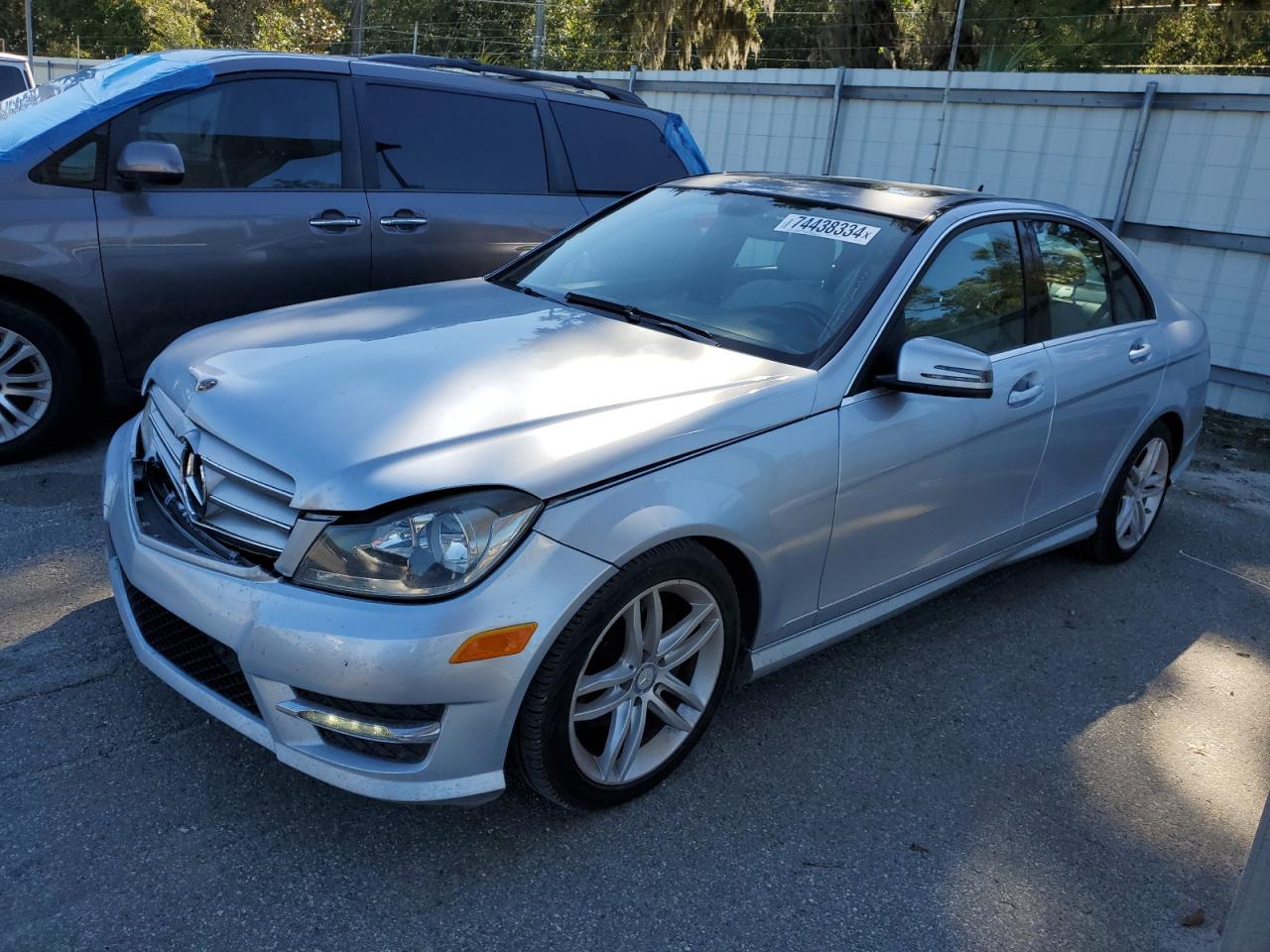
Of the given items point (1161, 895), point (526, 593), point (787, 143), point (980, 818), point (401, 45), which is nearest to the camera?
point (526, 593)

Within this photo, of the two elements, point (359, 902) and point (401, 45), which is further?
point (401, 45)

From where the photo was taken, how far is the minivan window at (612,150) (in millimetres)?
6062

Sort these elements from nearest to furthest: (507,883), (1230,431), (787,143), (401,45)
Result: (507,883), (1230,431), (787,143), (401,45)

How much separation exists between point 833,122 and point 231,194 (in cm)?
723

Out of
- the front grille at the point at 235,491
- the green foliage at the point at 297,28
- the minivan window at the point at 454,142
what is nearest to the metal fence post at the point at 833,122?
the minivan window at the point at 454,142

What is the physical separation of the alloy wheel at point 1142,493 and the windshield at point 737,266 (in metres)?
1.94

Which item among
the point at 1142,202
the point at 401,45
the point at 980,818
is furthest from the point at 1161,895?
the point at 401,45

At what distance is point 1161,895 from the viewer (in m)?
2.76

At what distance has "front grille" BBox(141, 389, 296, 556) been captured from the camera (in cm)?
245

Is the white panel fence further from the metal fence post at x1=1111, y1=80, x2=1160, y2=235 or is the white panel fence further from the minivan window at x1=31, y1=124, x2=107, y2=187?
the minivan window at x1=31, y1=124, x2=107, y2=187

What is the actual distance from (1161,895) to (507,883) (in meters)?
1.68

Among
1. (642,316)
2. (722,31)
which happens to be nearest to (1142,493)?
(642,316)

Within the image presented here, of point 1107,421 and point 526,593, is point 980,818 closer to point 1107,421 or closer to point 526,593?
point 526,593

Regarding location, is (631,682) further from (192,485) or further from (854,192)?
(854,192)
